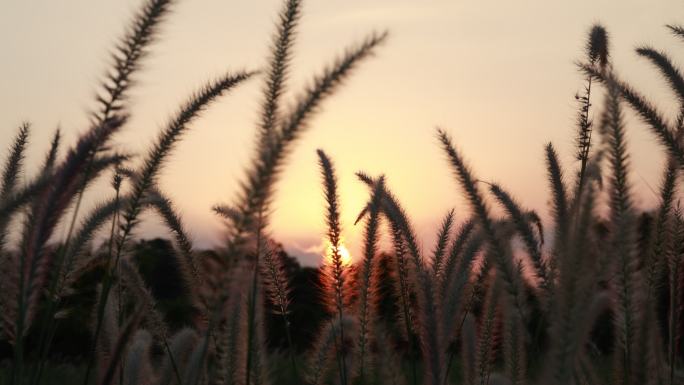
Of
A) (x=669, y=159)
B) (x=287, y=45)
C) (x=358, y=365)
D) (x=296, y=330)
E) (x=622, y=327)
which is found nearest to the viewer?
(x=287, y=45)

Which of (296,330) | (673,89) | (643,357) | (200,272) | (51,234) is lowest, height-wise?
(643,357)

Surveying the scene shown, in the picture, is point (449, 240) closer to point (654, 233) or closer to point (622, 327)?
point (654, 233)

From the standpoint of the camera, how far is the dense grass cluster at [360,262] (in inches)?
64.6

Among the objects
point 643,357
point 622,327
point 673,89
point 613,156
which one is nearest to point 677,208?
point 673,89

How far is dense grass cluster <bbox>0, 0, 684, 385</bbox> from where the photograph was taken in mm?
1642

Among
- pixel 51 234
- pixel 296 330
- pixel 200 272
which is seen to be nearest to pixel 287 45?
pixel 51 234

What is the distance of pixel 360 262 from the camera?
345 centimetres

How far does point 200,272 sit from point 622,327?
143 centimetres

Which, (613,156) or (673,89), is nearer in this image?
(613,156)

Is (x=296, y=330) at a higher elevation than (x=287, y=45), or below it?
higher

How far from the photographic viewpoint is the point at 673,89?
3.25m

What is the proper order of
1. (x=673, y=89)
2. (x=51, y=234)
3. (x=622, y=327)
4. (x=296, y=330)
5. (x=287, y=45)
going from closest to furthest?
(x=51, y=234), (x=287, y=45), (x=622, y=327), (x=673, y=89), (x=296, y=330)

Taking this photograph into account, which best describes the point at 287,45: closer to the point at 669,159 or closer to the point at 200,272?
the point at 200,272

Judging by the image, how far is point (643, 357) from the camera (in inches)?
80.1
